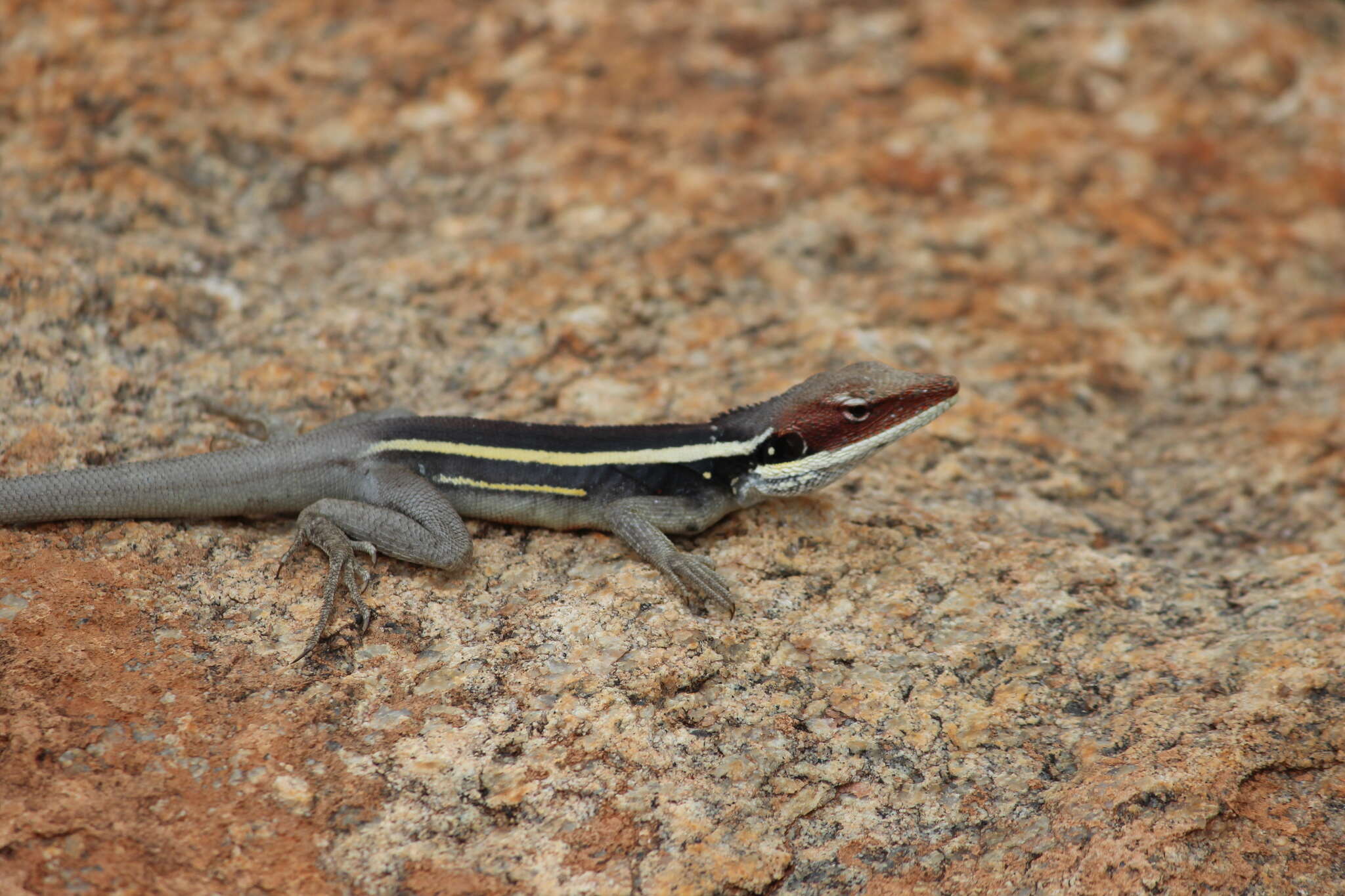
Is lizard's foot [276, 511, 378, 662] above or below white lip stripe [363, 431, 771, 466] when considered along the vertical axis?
below

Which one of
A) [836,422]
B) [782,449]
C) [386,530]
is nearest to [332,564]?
[386,530]

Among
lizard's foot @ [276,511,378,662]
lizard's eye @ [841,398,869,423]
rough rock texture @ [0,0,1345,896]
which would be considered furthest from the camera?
lizard's eye @ [841,398,869,423]

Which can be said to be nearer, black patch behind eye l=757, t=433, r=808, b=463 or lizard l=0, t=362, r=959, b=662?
lizard l=0, t=362, r=959, b=662

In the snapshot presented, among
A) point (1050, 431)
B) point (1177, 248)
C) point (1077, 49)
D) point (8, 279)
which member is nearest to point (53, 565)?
point (8, 279)

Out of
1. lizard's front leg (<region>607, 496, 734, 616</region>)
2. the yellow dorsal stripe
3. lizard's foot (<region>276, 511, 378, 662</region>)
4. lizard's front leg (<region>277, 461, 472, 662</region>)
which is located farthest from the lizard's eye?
lizard's foot (<region>276, 511, 378, 662</region>)

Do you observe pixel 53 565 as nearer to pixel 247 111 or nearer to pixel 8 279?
pixel 8 279

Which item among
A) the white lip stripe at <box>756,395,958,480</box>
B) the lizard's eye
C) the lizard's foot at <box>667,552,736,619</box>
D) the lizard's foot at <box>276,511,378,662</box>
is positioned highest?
the lizard's eye

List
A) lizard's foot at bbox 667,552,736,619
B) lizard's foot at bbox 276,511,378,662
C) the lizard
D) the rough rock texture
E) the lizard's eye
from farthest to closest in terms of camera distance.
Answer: the lizard's eye < the lizard < lizard's foot at bbox 667,552,736,619 < lizard's foot at bbox 276,511,378,662 < the rough rock texture

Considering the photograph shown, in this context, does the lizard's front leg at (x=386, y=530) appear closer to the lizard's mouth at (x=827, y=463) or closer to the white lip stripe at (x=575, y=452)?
the white lip stripe at (x=575, y=452)

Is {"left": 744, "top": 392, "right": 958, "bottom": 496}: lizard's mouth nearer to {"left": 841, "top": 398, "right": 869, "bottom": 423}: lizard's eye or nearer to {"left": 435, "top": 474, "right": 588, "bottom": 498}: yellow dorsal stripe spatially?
{"left": 841, "top": 398, "right": 869, "bottom": 423}: lizard's eye

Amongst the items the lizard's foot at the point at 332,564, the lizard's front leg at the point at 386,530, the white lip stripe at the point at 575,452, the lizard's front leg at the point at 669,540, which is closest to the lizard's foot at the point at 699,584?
the lizard's front leg at the point at 669,540
